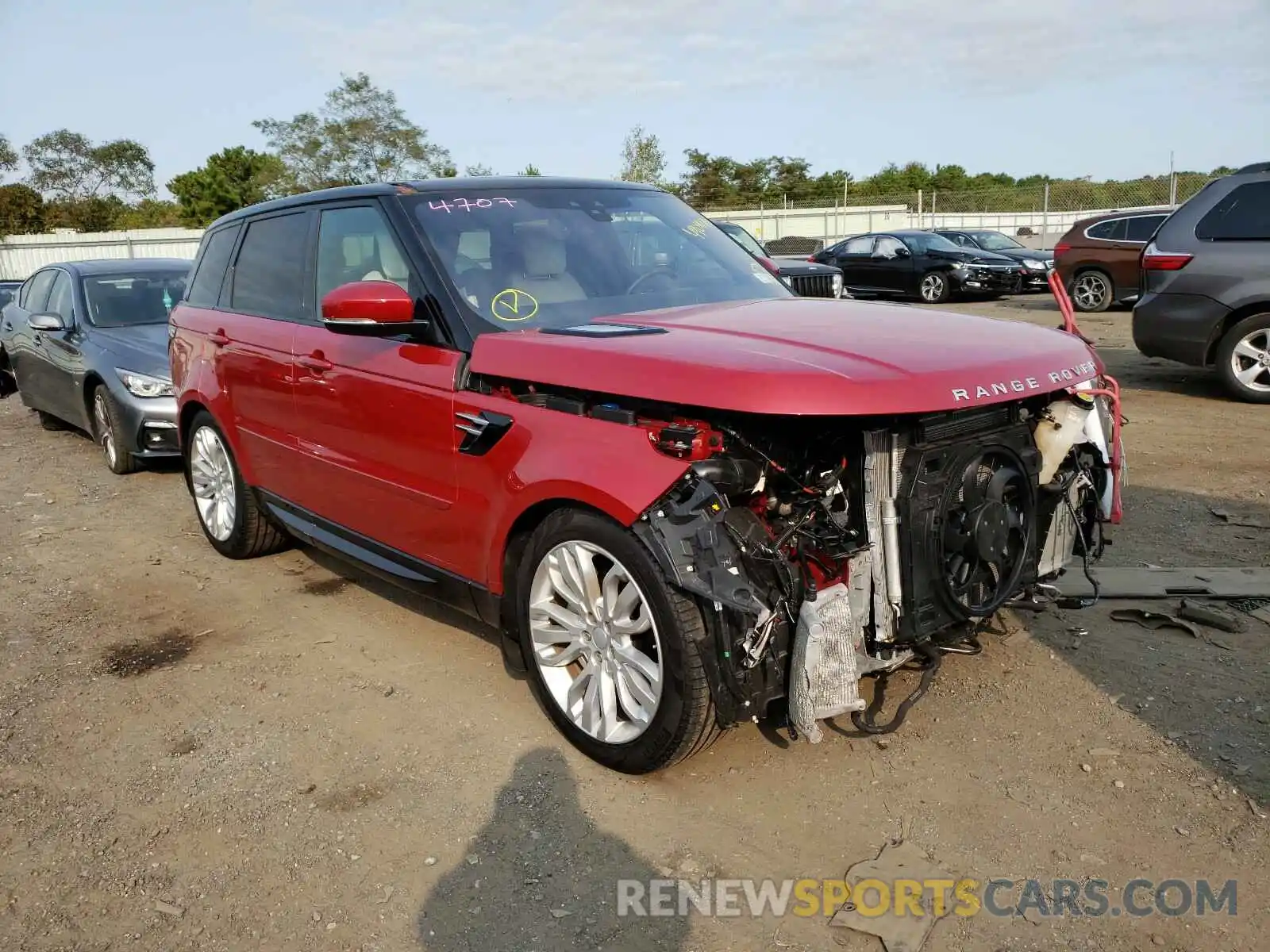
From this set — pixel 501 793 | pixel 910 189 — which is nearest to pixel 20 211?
pixel 910 189

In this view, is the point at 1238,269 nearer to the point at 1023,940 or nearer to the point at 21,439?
the point at 1023,940

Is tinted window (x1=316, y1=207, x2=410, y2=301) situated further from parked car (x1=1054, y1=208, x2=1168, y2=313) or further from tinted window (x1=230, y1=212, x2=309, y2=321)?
parked car (x1=1054, y1=208, x2=1168, y2=313)

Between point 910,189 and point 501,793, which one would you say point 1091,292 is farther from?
point 910,189

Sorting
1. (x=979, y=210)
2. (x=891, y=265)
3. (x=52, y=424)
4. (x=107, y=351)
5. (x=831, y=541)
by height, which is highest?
(x=979, y=210)

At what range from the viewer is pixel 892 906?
2572 mm

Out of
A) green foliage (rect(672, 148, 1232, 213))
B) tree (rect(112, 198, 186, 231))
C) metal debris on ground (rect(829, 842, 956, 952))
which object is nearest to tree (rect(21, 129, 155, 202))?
tree (rect(112, 198, 186, 231))

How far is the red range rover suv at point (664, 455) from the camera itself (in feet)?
9.28

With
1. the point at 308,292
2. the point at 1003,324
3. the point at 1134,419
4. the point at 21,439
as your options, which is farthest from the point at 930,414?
the point at 21,439

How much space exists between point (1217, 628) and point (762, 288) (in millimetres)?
2373

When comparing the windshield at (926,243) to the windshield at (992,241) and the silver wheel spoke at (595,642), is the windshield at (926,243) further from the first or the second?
the silver wheel spoke at (595,642)

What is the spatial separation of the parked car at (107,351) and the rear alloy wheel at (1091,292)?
1316cm

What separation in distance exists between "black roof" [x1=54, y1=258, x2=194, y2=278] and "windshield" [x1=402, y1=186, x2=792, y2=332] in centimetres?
585

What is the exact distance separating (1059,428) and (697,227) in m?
1.96

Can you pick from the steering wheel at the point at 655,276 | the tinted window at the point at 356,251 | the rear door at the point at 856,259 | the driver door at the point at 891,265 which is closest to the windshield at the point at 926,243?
the driver door at the point at 891,265
